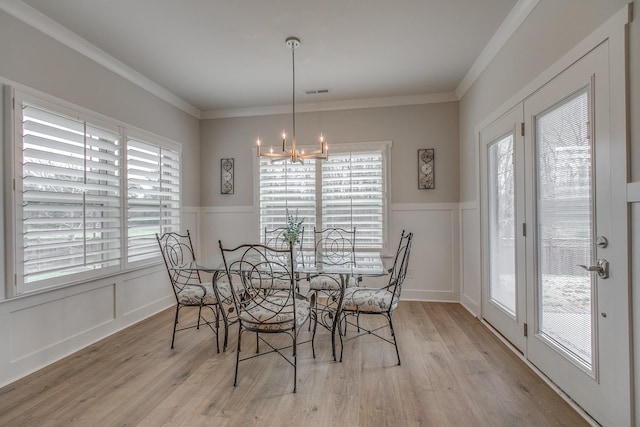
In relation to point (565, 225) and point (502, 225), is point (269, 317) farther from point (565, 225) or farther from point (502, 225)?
point (502, 225)

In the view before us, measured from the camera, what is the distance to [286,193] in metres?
4.58

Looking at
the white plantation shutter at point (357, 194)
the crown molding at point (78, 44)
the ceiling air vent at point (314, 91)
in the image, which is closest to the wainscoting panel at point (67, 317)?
the crown molding at point (78, 44)

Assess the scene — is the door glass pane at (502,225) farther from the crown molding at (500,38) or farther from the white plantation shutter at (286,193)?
the white plantation shutter at (286,193)

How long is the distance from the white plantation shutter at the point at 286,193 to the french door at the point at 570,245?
2442mm

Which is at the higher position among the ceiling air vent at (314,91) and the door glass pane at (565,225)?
the ceiling air vent at (314,91)

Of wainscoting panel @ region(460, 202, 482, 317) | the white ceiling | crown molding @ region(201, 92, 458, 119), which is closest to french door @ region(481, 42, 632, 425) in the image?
wainscoting panel @ region(460, 202, 482, 317)

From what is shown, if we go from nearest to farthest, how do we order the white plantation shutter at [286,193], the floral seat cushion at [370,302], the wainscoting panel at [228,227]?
1. the floral seat cushion at [370,302]
2. the white plantation shutter at [286,193]
3. the wainscoting panel at [228,227]

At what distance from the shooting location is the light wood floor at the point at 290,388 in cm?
188

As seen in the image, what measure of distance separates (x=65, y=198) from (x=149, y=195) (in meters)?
1.05

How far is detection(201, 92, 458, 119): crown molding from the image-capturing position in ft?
13.9

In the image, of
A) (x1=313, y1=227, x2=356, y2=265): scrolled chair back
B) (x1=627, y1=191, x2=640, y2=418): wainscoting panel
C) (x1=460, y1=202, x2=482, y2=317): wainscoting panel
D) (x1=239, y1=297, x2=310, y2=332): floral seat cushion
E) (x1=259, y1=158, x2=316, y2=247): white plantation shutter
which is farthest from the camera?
(x1=259, y1=158, x2=316, y2=247): white plantation shutter

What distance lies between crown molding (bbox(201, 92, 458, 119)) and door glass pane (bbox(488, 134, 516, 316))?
4.40ft

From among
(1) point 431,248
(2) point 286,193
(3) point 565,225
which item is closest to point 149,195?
(2) point 286,193

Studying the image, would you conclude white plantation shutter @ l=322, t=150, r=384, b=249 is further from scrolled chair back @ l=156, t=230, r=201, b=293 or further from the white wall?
the white wall
